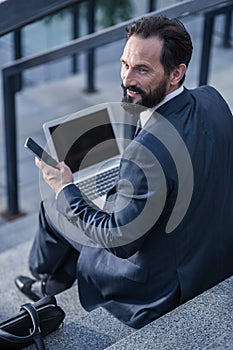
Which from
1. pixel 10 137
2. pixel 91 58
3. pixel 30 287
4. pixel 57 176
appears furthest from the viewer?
pixel 91 58

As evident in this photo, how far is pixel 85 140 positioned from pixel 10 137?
107cm

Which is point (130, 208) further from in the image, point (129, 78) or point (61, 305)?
point (61, 305)

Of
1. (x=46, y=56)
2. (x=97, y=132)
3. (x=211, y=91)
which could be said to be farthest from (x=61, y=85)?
(x=211, y=91)

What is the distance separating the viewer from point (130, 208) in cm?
201

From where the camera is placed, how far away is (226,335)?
188 cm

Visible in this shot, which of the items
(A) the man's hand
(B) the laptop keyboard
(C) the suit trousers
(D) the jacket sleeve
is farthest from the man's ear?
(C) the suit trousers

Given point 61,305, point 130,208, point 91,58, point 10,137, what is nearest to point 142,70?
point 130,208

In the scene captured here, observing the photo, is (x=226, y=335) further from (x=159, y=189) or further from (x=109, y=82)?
(x=109, y=82)

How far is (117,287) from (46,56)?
143cm

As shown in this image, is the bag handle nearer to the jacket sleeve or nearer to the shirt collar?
the jacket sleeve

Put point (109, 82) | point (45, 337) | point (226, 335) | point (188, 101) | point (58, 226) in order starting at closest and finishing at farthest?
1. point (226, 335)
2. point (188, 101)
3. point (45, 337)
4. point (58, 226)
5. point (109, 82)

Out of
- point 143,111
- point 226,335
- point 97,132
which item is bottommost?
point 226,335

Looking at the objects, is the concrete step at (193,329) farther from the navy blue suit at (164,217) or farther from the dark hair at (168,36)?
the dark hair at (168,36)

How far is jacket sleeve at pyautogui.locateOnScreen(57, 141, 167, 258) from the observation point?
6.50 ft
